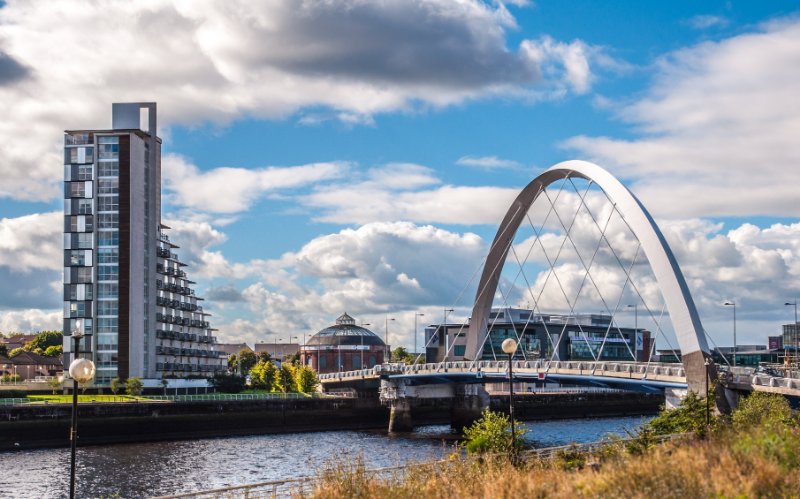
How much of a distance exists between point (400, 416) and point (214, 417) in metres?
20.2

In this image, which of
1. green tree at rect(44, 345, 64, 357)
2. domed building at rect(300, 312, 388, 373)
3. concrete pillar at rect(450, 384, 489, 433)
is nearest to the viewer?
concrete pillar at rect(450, 384, 489, 433)

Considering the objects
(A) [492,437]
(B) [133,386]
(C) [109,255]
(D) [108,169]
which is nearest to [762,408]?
(A) [492,437]

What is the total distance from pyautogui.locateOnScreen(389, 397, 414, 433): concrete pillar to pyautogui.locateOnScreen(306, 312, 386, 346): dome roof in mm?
83693

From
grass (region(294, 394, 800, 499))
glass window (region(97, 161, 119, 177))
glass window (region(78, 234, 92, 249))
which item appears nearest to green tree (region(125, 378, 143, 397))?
glass window (region(78, 234, 92, 249))

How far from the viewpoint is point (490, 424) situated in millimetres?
35406

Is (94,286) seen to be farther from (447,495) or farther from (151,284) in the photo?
(447,495)

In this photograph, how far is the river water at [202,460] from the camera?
182 feet

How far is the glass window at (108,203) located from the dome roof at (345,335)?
3310 inches

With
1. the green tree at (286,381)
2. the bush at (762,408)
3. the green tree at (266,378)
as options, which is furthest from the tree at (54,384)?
the bush at (762,408)

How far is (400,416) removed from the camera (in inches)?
4048

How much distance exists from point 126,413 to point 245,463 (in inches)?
917

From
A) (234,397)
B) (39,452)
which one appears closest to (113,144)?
(234,397)

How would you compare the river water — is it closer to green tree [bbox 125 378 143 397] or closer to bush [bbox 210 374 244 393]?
green tree [bbox 125 378 143 397]

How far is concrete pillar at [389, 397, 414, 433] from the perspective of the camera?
334 feet
